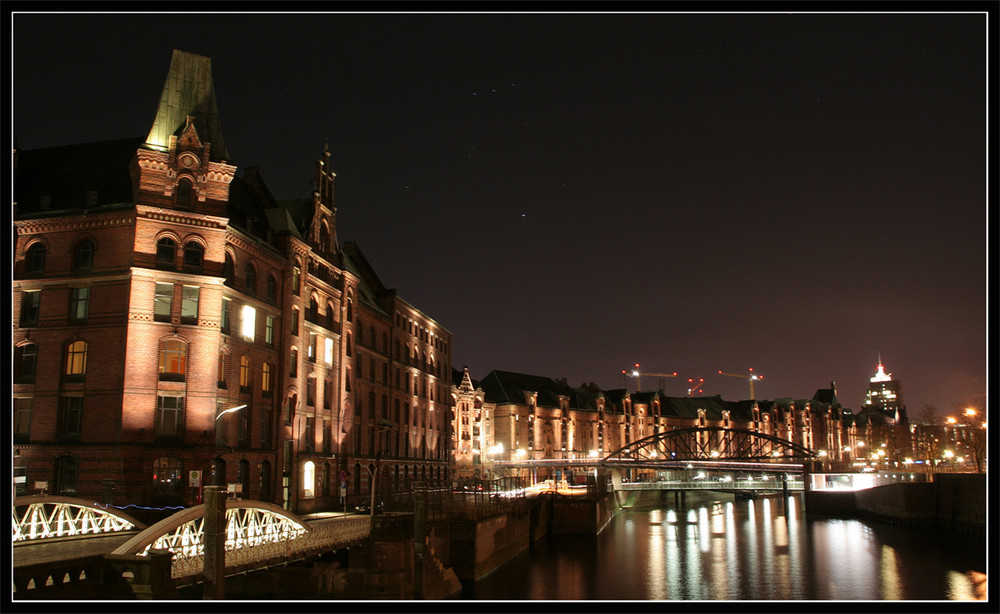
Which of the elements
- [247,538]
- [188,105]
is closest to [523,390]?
[188,105]

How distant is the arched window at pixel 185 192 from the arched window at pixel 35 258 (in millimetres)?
8382

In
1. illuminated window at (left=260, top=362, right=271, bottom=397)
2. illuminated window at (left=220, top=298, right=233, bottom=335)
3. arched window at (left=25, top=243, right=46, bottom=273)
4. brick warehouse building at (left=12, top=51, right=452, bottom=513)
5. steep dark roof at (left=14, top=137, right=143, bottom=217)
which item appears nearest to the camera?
brick warehouse building at (left=12, top=51, right=452, bottom=513)

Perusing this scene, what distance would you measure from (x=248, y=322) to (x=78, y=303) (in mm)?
9656

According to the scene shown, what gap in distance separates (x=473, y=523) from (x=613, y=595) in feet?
27.4

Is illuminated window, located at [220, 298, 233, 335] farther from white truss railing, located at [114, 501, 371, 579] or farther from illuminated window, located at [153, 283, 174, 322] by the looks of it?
white truss railing, located at [114, 501, 371, 579]

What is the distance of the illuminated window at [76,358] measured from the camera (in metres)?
44.4

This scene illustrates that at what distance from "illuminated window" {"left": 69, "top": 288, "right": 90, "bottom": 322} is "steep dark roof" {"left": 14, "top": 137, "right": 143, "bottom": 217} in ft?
15.4

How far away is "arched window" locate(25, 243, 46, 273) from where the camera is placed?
4666cm

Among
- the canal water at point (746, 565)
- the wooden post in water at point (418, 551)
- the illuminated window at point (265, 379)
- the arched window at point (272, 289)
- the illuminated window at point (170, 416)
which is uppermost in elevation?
the arched window at point (272, 289)

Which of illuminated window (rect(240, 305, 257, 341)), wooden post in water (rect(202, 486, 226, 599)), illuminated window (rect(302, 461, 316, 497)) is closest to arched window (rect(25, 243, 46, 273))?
illuminated window (rect(240, 305, 257, 341))

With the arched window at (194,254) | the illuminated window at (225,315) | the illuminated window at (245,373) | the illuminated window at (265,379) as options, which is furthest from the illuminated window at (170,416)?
the illuminated window at (265,379)

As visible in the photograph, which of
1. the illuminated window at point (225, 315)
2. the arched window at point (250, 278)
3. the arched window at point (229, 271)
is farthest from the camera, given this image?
the arched window at point (250, 278)

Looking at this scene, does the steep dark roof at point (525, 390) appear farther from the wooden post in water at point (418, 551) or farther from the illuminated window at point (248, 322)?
the wooden post in water at point (418, 551)

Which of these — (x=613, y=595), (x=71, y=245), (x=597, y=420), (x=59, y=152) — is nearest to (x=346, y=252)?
(x=59, y=152)
